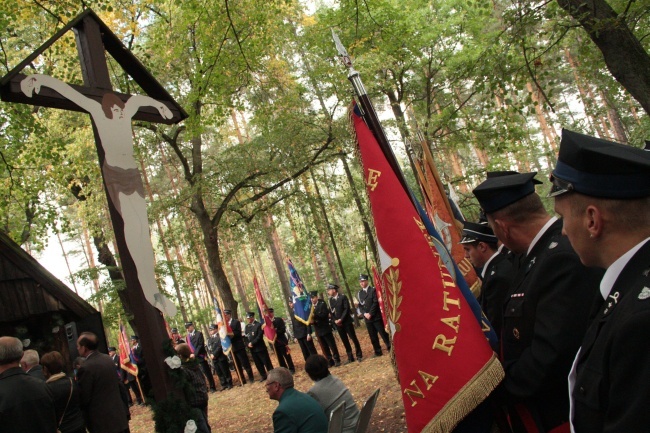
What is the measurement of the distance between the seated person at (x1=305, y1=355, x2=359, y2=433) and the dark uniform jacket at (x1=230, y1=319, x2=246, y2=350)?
445 inches

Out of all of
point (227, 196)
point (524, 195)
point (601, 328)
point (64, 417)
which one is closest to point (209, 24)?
point (227, 196)

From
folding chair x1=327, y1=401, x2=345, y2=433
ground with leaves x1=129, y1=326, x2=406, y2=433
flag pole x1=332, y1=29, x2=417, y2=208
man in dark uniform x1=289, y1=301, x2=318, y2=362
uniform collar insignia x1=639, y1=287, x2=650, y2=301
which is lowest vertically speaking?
ground with leaves x1=129, y1=326, x2=406, y2=433

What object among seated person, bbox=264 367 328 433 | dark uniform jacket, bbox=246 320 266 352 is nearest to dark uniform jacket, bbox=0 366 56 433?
seated person, bbox=264 367 328 433

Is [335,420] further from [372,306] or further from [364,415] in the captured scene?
[372,306]

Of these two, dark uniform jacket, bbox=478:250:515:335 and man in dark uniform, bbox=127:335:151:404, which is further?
man in dark uniform, bbox=127:335:151:404

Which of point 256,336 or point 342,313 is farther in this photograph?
point 256,336

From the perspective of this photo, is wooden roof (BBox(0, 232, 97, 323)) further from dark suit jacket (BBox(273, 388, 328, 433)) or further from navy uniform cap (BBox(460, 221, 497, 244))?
navy uniform cap (BBox(460, 221, 497, 244))

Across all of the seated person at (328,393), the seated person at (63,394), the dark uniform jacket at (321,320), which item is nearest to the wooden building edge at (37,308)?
the seated person at (63,394)

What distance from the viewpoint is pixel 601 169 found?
65.4 inches

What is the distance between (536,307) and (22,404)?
3984 millimetres

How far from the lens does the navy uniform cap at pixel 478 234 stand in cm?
448

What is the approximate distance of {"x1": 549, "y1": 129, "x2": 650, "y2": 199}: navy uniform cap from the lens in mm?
1604

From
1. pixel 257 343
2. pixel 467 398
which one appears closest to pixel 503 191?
pixel 467 398

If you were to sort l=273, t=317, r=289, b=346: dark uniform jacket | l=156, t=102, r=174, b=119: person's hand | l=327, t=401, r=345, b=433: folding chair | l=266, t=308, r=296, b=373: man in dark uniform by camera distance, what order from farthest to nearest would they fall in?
l=273, t=317, r=289, b=346: dark uniform jacket → l=266, t=308, r=296, b=373: man in dark uniform → l=156, t=102, r=174, b=119: person's hand → l=327, t=401, r=345, b=433: folding chair
